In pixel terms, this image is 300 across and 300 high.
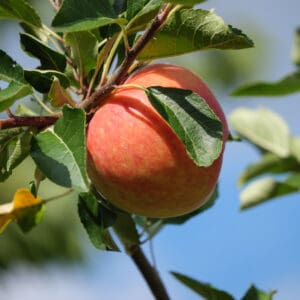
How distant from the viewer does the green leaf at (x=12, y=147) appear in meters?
1.09

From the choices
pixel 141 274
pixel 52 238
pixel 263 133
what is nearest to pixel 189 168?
pixel 141 274

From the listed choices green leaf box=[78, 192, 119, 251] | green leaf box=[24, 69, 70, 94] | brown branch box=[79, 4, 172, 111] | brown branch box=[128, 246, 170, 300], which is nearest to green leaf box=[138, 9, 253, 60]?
brown branch box=[79, 4, 172, 111]

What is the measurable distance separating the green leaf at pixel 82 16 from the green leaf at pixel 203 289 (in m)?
0.50

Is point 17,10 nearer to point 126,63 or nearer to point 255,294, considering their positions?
point 126,63

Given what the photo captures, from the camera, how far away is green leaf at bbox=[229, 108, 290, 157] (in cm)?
142

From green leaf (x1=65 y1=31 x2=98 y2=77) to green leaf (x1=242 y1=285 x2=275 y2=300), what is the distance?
1.53ft

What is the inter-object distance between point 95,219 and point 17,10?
0.32 meters

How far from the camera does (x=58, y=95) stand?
1.06 meters

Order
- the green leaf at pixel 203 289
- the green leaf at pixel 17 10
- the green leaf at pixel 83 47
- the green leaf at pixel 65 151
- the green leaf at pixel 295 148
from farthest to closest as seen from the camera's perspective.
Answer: the green leaf at pixel 295 148 < the green leaf at pixel 203 289 < the green leaf at pixel 83 47 < the green leaf at pixel 17 10 < the green leaf at pixel 65 151

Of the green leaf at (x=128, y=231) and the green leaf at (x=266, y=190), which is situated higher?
the green leaf at (x=128, y=231)

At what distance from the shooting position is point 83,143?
36.7 inches

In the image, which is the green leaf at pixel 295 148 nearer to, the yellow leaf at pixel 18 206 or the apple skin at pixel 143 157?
the apple skin at pixel 143 157

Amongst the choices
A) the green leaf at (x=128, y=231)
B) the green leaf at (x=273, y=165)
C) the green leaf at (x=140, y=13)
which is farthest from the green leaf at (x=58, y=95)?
the green leaf at (x=273, y=165)

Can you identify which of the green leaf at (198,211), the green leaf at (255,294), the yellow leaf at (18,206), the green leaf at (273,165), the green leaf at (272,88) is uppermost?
the yellow leaf at (18,206)
